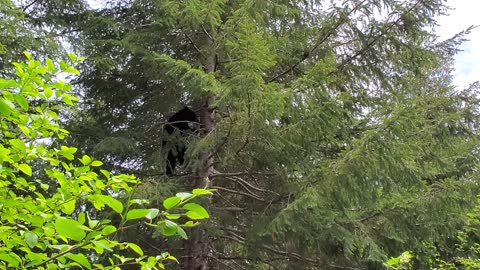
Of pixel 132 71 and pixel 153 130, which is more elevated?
pixel 132 71

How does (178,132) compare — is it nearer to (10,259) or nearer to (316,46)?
(316,46)

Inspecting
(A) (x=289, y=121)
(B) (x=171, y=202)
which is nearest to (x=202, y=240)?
(A) (x=289, y=121)

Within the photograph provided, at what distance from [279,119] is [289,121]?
9.9 inches

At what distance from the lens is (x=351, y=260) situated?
18.1 feet

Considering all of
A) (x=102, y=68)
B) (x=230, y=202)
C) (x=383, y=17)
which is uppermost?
(x=383, y=17)

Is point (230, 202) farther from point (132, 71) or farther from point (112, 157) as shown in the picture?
point (132, 71)

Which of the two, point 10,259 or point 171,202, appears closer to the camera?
point 171,202

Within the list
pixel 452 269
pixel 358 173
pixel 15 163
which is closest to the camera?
pixel 15 163

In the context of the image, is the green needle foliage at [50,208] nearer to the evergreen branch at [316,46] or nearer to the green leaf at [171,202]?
the green leaf at [171,202]

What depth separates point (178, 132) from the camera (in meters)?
5.40

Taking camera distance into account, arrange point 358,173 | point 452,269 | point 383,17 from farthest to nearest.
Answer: point 383,17 → point 358,173 → point 452,269

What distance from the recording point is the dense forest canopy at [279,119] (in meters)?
4.20

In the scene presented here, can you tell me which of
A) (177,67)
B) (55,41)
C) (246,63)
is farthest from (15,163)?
(55,41)

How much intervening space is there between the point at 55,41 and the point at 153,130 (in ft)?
5.20
